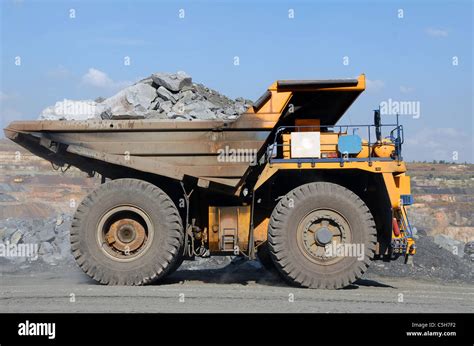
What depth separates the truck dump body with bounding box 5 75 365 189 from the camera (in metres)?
11.3

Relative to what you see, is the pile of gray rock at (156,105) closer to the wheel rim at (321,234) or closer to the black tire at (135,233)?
the black tire at (135,233)

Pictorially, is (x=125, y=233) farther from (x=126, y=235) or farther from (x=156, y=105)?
(x=156, y=105)

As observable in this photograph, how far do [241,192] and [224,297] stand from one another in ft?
7.33

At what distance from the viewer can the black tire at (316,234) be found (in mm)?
11078

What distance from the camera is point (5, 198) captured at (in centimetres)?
2898

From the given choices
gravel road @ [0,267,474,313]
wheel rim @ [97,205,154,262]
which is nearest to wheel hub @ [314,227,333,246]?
gravel road @ [0,267,474,313]

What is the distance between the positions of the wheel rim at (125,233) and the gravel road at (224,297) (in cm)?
66

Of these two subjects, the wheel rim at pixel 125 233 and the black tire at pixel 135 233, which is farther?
the wheel rim at pixel 125 233

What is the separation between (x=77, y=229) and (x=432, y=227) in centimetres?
2177

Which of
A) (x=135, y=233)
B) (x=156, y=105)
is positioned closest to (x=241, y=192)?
(x=135, y=233)

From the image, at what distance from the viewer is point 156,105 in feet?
42.3

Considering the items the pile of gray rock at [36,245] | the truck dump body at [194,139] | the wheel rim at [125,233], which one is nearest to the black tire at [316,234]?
the truck dump body at [194,139]

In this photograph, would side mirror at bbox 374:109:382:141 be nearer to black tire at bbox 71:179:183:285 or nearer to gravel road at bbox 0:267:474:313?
gravel road at bbox 0:267:474:313
